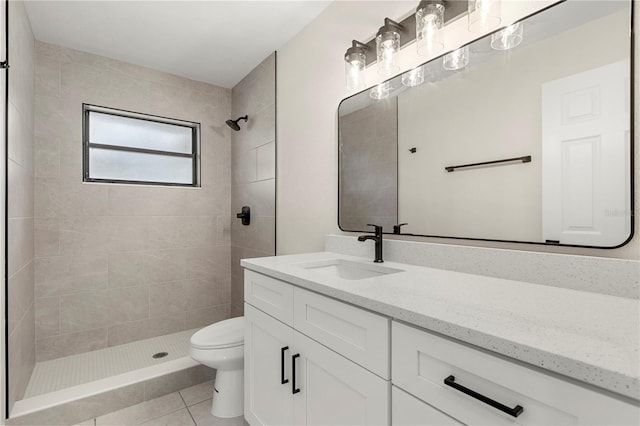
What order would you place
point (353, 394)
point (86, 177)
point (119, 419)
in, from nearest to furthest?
point (353, 394)
point (119, 419)
point (86, 177)

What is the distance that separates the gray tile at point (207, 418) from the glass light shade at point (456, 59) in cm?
203

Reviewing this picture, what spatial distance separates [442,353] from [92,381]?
229 cm

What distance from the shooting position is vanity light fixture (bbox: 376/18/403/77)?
4.96 ft

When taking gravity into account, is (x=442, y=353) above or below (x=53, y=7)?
below

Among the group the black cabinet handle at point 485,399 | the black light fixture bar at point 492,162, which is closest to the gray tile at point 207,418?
the black cabinet handle at point 485,399

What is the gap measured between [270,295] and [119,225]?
6.15 feet

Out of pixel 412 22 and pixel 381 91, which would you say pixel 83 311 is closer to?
pixel 381 91

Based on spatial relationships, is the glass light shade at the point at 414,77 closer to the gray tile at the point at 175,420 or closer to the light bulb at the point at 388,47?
the light bulb at the point at 388,47

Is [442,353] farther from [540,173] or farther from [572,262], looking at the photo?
[540,173]

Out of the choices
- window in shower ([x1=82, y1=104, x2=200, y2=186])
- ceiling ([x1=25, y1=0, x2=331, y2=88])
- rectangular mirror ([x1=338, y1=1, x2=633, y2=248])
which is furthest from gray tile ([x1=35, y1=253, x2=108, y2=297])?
rectangular mirror ([x1=338, y1=1, x2=633, y2=248])

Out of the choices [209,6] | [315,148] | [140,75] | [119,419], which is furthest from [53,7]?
[119,419]

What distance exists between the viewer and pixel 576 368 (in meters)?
0.52

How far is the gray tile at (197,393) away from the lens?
81.7 inches

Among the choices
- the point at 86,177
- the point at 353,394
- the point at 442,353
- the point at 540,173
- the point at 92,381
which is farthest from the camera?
the point at 86,177
